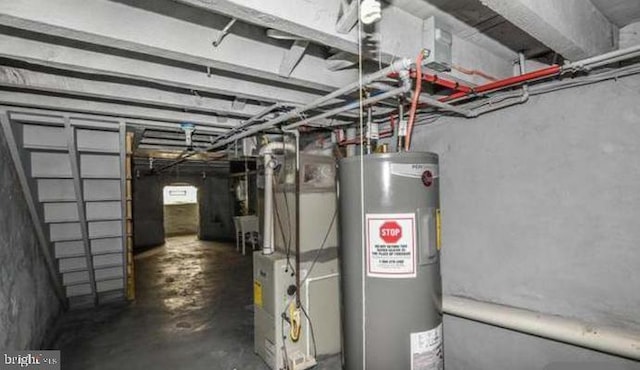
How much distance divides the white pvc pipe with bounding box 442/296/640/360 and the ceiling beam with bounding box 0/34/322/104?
2.01 meters

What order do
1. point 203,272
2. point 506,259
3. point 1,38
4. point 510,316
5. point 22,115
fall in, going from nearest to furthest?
point 1,38 < point 510,316 < point 506,259 < point 22,115 < point 203,272

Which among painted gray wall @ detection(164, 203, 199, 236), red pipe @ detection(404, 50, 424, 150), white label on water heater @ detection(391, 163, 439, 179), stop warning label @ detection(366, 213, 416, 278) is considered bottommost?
painted gray wall @ detection(164, 203, 199, 236)

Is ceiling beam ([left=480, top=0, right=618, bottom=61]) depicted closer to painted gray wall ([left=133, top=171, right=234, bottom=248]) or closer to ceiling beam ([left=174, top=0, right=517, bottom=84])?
ceiling beam ([left=174, top=0, right=517, bottom=84])

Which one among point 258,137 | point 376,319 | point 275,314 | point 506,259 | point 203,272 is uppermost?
point 258,137

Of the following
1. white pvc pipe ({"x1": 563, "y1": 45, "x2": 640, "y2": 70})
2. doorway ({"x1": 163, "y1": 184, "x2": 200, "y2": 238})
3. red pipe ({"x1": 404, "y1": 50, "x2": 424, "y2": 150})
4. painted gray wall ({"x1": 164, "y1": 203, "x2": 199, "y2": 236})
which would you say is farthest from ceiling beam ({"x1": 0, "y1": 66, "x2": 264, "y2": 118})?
painted gray wall ({"x1": 164, "y1": 203, "x2": 199, "y2": 236})

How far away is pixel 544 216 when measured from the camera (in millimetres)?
2039

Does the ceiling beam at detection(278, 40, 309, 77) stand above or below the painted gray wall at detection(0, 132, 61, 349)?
above

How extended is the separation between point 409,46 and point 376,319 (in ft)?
4.68

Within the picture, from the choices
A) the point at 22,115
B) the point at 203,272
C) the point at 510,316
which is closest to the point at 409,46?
the point at 510,316

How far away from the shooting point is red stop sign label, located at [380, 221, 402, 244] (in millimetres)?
1658

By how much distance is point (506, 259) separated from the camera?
7.32 feet

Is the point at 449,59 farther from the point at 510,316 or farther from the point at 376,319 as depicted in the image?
the point at 510,316

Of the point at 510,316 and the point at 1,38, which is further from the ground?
the point at 1,38

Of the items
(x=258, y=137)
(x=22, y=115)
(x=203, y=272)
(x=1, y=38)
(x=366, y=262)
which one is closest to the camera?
(x=1, y=38)
